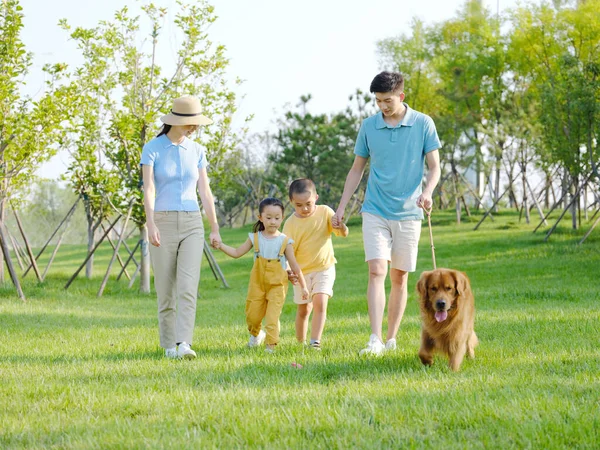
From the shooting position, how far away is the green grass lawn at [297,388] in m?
3.73

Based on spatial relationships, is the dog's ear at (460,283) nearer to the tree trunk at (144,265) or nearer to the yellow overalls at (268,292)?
the yellow overalls at (268,292)

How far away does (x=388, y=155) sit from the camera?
6461 mm

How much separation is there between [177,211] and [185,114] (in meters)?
0.79

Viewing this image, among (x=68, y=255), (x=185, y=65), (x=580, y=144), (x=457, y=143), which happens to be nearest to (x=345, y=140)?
(x=457, y=143)

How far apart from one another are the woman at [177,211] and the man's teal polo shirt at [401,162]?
1381mm

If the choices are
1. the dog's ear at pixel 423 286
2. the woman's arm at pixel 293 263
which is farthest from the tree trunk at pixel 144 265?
the dog's ear at pixel 423 286

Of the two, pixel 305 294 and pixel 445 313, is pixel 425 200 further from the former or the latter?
pixel 305 294

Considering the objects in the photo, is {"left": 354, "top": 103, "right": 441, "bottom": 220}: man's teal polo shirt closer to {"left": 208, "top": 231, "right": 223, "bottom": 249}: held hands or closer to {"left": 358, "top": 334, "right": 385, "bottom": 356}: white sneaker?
{"left": 358, "top": 334, "right": 385, "bottom": 356}: white sneaker

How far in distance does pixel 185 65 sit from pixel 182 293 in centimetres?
944

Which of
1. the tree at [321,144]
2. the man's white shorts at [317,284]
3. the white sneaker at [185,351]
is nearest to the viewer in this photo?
the white sneaker at [185,351]

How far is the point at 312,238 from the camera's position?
6.88 m

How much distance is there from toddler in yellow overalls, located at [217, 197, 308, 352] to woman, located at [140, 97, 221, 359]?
1.20 ft

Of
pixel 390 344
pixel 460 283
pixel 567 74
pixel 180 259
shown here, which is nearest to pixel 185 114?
pixel 180 259

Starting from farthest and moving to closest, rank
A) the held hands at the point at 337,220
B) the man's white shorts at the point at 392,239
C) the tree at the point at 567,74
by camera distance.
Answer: the tree at the point at 567,74 < the held hands at the point at 337,220 < the man's white shorts at the point at 392,239
